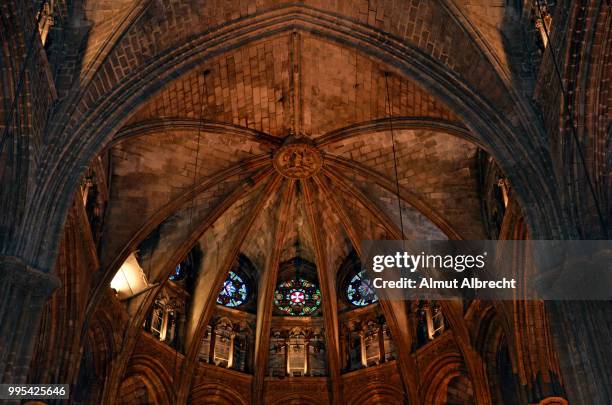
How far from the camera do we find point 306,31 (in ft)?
56.8

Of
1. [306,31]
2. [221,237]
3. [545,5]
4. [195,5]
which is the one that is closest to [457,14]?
[545,5]

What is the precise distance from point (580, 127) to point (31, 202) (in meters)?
8.70

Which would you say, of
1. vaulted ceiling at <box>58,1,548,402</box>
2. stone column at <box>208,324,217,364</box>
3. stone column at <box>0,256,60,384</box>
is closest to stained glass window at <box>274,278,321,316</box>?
vaulted ceiling at <box>58,1,548,402</box>

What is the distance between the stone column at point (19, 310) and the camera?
12.0m

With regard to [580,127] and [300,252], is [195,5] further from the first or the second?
[300,252]

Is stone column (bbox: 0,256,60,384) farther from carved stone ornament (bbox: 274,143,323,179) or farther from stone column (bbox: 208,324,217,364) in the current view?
stone column (bbox: 208,324,217,364)

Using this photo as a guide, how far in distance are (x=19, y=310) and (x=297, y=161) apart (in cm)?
922

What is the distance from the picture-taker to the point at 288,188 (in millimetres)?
21219

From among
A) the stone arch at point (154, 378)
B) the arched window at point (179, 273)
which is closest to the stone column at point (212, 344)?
the stone arch at point (154, 378)

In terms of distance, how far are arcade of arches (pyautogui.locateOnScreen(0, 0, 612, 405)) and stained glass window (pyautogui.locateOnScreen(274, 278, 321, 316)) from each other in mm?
72

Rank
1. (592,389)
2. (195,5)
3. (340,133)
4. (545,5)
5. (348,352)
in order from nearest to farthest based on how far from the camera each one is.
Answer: (592,389) → (545,5) → (195,5) → (340,133) → (348,352)

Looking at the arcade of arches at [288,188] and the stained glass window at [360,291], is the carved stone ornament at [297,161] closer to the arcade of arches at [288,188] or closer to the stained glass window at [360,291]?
the arcade of arches at [288,188]

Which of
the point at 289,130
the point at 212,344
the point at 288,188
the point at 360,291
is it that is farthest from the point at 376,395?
the point at 289,130

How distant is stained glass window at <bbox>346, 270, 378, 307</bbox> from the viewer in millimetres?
22344
